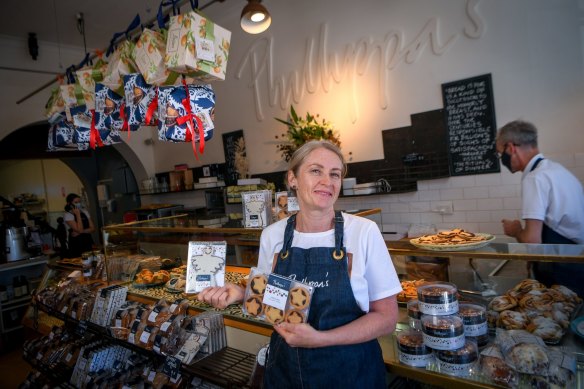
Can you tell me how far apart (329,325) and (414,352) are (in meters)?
0.43

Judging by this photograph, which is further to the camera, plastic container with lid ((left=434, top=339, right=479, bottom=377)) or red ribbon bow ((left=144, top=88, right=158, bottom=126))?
red ribbon bow ((left=144, top=88, right=158, bottom=126))

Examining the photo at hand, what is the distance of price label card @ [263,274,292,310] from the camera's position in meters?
1.32

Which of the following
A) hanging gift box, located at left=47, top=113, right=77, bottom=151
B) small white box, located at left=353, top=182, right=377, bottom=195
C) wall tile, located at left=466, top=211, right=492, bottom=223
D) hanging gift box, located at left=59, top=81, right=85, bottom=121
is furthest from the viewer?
small white box, located at left=353, top=182, right=377, bottom=195

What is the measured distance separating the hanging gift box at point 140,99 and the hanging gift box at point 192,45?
1.18 feet

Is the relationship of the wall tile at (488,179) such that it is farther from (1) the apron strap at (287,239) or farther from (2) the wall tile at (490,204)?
(1) the apron strap at (287,239)

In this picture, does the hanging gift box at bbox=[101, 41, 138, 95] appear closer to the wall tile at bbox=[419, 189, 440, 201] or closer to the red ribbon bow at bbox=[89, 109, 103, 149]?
the red ribbon bow at bbox=[89, 109, 103, 149]

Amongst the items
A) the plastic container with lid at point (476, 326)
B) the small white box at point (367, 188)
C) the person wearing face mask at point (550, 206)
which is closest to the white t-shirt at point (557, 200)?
the person wearing face mask at point (550, 206)

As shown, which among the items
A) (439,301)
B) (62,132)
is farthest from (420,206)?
(62,132)

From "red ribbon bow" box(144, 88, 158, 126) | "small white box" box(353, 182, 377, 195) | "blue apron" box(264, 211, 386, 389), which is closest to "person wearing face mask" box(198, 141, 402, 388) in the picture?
"blue apron" box(264, 211, 386, 389)

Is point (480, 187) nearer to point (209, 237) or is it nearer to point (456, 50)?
point (456, 50)

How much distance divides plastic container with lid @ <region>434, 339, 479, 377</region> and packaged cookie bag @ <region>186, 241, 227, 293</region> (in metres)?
1.00

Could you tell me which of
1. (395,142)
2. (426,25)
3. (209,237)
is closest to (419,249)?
(209,237)

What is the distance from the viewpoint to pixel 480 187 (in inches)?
155

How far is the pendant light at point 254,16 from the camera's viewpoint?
366 cm
